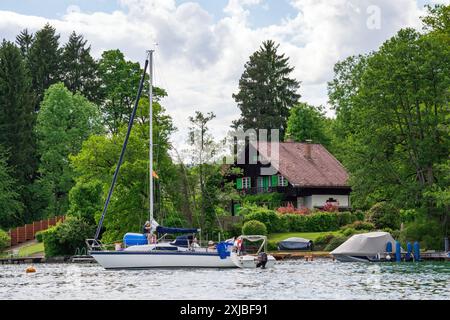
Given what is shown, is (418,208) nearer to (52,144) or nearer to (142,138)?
A: (142,138)

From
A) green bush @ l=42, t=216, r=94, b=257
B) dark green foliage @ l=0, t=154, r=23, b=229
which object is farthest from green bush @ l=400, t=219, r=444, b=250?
dark green foliage @ l=0, t=154, r=23, b=229

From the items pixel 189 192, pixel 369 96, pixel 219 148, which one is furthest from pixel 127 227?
pixel 369 96

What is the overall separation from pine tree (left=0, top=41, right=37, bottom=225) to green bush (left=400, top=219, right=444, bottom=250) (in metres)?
48.3

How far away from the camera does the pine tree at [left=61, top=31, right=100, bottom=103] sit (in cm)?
11356

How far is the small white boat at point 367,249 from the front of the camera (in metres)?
62.5

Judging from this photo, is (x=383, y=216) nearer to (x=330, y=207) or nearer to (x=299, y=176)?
(x=330, y=207)

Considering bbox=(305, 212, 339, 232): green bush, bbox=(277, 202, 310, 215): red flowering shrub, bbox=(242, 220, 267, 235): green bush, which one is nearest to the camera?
bbox=(242, 220, 267, 235): green bush

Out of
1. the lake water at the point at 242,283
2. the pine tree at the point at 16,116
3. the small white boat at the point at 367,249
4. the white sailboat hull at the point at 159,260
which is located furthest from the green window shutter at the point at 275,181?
the white sailboat hull at the point at 159,260

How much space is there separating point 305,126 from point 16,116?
38041 millimetres

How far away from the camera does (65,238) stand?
73.5 meters

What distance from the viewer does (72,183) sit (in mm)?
101562

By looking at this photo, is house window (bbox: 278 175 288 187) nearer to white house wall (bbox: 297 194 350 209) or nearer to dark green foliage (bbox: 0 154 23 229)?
white house wall (bbox: 297 194 350 209)

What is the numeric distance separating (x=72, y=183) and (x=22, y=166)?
6.01m

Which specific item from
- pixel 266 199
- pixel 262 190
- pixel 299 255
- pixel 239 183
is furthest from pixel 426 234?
pixel 239 183
